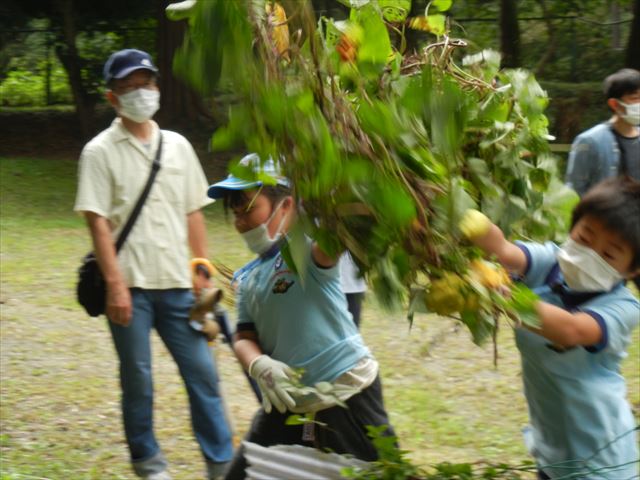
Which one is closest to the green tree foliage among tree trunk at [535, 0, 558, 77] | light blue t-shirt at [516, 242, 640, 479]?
light blue t-shirt at [516, 242, 640, 479]

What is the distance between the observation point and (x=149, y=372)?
193 inches

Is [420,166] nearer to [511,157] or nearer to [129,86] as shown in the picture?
[511,157]

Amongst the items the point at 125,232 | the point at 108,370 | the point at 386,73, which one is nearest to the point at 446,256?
the point at 386,73

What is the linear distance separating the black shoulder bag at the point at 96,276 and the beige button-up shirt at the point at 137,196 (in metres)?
0.02

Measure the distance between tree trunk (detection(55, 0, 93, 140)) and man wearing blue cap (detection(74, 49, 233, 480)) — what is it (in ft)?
40.4

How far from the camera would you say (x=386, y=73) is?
92.8 inches

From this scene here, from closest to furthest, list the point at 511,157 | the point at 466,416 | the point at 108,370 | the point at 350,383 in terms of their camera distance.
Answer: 1. the point at 511,157
2. the point at 350,383
3. the point at 466,416
4. the point at 108,370

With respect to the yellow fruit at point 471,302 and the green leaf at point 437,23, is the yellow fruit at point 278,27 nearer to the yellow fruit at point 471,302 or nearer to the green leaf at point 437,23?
the yellow fruit at point 471,302

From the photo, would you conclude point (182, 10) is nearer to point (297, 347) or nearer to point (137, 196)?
point (297, 347)

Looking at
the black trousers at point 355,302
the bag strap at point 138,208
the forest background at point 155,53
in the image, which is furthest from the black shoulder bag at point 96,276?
the forest background at point 155,53

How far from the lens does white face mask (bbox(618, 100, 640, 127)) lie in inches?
257

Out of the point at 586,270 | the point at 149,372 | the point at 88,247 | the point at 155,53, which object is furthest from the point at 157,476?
the point at 155,53

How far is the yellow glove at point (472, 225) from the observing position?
7.18 ft

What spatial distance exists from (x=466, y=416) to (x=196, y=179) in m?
2.43
